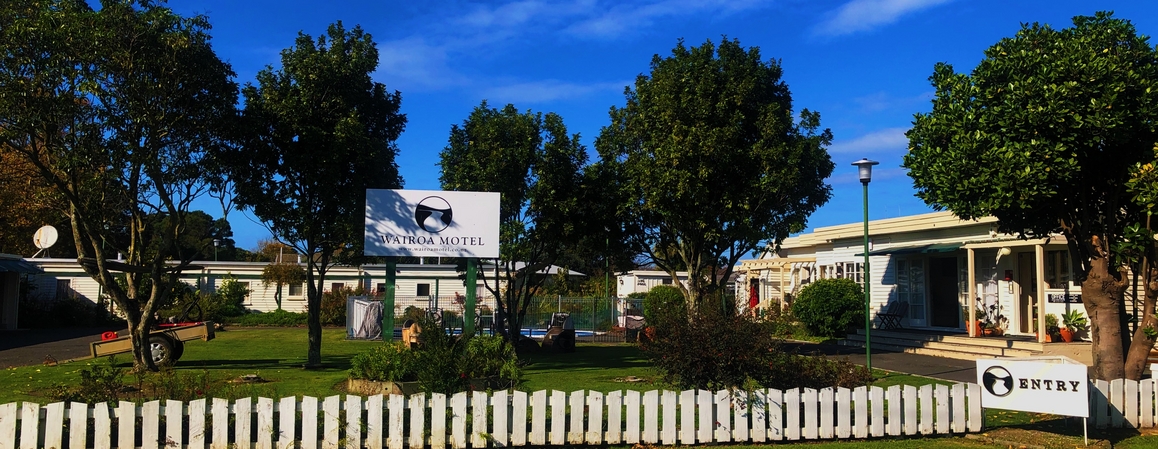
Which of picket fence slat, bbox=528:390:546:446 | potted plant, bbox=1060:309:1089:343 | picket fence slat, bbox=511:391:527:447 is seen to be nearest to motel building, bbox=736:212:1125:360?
potted plant, bbox=1060:309:1089:343

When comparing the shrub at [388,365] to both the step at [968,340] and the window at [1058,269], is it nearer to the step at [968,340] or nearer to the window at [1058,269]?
the step at [968,340]

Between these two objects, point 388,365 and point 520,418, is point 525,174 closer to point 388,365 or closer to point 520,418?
point 388,365

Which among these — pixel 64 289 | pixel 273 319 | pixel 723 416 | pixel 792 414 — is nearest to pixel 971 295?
pixel 792 414

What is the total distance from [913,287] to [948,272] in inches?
46.6

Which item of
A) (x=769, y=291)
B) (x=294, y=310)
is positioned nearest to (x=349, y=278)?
(x=294, y=310)

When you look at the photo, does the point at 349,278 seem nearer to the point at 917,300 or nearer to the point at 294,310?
the point at 294,310

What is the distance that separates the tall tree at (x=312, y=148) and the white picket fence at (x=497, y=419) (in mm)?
8798

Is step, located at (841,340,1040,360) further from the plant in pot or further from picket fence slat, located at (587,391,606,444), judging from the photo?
picket fence slat, located at (587,391,606,444)

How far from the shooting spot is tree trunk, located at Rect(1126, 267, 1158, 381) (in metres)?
10.4

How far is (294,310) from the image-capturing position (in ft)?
130

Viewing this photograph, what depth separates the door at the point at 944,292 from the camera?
70.7 feet

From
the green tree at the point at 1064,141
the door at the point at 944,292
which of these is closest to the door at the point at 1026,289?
the door at the point at 944,292

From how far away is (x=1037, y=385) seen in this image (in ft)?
29.5

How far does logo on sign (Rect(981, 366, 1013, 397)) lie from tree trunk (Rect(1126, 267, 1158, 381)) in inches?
99.8
